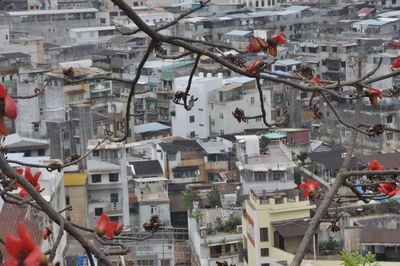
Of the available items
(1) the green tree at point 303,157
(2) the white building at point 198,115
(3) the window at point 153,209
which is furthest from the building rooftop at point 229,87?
(3) the window at point 153,209

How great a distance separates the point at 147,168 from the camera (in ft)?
55.9

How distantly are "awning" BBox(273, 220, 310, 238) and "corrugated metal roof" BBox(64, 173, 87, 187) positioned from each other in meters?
3.78

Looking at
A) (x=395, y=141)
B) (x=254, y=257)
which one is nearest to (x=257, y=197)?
(x=254, y=257)

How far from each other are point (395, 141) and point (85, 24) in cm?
1748

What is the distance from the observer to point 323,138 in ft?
68.0

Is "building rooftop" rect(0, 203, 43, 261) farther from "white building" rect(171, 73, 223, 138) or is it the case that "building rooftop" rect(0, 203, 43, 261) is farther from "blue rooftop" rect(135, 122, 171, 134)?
"blue rooftop" rect(135, 122, 171, 134)

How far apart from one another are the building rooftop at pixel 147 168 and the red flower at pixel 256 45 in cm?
1471

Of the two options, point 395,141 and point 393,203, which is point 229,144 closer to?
point 395,141

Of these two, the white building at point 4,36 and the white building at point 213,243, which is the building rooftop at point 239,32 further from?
the white building at point 213,243

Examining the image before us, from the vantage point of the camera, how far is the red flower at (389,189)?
203cm

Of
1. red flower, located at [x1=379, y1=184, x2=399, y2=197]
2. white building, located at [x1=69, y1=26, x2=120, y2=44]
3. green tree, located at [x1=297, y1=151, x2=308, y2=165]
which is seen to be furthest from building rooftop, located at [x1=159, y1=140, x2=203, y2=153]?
red flower, located at [x1=379, y1=184, x2=399, y2=197]

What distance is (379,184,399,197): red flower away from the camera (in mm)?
2027

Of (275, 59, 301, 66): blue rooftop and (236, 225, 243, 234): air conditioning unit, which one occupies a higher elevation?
(275, 59, 301, 66): blue rooftop

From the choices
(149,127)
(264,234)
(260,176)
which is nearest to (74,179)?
(260,176)
